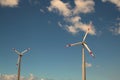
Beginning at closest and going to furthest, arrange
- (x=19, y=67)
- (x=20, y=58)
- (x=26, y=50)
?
1. (x=19, y=67)
2. (x=20, y=58)
3. (x=26, y=50)

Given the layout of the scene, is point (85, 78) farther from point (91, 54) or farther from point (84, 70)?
point (91, 54)

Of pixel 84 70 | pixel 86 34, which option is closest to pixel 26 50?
pixel 86 34

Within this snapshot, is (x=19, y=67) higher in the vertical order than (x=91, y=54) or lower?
higher

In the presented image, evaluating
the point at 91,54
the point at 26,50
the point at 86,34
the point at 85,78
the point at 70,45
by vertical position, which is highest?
the point at 26,50

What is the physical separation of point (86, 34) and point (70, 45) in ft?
34.2

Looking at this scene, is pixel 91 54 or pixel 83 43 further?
pixel 83 43

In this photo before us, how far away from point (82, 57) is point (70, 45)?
31.4ft

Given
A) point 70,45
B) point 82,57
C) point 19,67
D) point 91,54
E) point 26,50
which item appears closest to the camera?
point 91,54

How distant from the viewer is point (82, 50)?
97.2 meters

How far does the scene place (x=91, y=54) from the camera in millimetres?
86375

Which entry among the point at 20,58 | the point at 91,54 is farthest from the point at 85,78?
the point at 20,58

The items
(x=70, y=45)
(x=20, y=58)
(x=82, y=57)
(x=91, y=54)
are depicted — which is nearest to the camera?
(x=91, y=54)

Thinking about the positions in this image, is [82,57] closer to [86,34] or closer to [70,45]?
[70,45]

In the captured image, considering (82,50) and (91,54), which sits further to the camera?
(82,50)
